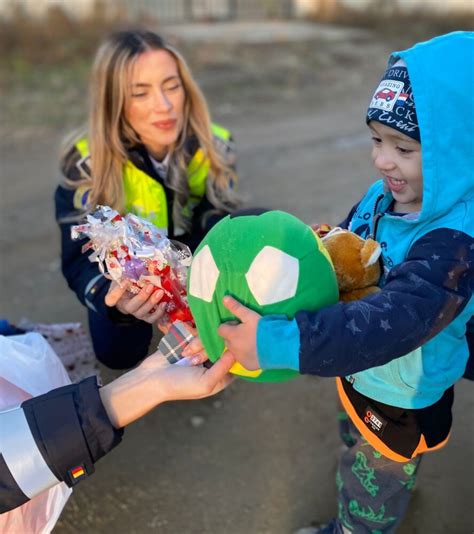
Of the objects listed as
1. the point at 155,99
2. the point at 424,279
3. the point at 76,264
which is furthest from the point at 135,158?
the point at 424,279

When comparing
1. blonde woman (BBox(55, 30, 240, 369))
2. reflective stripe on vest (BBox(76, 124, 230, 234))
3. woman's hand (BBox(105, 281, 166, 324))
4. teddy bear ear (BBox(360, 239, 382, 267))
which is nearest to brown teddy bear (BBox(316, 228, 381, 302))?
teddy bear ear (BBox(360, 239, 382, 267))

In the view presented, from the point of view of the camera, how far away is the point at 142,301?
2.01 metres

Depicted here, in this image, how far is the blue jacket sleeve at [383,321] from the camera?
4.63ft

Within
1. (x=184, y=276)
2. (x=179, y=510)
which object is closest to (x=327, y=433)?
(x=179, y=510)

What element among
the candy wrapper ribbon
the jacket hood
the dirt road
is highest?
the jacket hood

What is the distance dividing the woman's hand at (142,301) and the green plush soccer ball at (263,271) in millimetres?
382

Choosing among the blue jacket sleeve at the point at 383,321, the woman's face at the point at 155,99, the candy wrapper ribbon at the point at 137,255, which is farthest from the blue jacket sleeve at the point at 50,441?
the woman's face at the point at 155,99

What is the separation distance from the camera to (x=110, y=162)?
2711 millimetres

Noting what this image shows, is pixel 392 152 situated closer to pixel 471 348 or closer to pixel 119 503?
pixel 471 348

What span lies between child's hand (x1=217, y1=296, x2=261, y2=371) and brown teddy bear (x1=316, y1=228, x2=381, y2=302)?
0.34m

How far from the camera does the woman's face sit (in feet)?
8.95

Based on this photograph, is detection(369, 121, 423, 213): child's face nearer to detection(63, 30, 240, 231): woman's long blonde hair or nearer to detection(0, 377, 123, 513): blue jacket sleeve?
detection(0, 377, 123, 513): blue jacket sleeve

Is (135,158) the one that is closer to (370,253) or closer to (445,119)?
(370,253)

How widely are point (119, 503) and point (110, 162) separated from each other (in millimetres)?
1497
